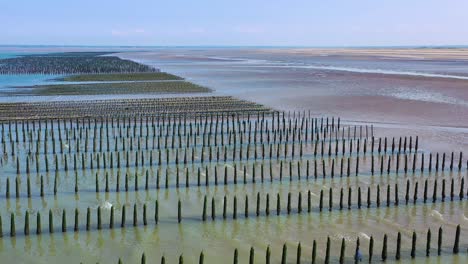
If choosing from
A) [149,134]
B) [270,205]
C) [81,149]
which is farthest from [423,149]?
[81,149]

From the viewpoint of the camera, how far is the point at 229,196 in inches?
1032

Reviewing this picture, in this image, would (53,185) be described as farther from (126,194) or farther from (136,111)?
(136,111)

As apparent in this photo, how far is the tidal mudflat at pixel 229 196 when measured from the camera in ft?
65.3

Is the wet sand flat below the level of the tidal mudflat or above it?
above

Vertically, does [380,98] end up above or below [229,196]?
above

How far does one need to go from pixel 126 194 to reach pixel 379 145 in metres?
17.3

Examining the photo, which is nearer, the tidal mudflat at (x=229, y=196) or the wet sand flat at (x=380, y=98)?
the tidal mudflat at (x=229, y=196)

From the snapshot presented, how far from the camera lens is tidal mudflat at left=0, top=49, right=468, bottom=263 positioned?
784 inches

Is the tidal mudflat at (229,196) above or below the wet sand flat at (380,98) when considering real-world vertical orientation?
below

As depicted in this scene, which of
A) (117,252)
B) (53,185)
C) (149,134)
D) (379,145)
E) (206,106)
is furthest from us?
(206,106)

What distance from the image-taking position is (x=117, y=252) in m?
19.8

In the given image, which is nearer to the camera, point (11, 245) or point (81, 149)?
point (11, 245)

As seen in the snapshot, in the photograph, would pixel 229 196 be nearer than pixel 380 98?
Yes

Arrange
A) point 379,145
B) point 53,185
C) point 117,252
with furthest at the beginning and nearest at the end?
point 379,145 < point 53,185 < point 117,252
